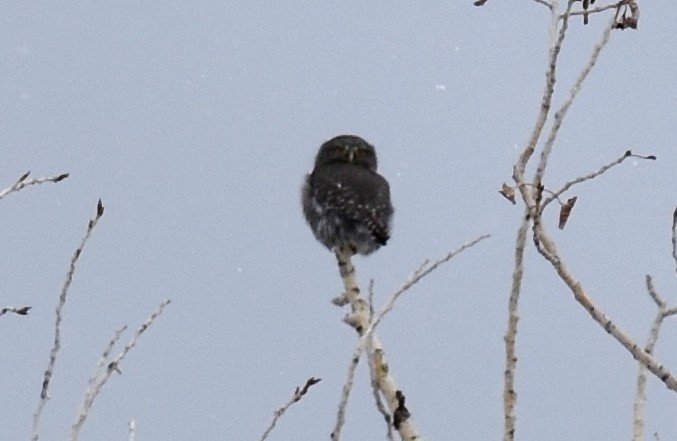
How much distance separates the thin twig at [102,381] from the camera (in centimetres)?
261

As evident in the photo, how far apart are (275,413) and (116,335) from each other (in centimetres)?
49

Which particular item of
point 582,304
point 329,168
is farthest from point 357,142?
point 582,304

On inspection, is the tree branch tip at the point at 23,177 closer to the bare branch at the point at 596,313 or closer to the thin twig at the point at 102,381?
the thin twig at the point at 102,381

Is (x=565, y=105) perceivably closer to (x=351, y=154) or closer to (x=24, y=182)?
(x=24, y=182)

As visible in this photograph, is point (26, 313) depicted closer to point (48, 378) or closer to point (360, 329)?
point (48, 378)

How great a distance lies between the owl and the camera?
892cm

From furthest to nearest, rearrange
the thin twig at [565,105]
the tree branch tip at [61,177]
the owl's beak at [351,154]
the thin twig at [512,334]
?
the owl's beak at [351,154] → the tree branch tip at [61,177] → the thin twig at [565,105] → the thin twig at [512,334]

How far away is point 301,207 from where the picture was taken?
31.5 feet

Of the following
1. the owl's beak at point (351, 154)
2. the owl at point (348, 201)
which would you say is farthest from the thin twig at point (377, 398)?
the owl's beak at point (351, 154)

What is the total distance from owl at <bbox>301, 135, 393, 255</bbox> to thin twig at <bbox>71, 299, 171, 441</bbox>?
219 inches

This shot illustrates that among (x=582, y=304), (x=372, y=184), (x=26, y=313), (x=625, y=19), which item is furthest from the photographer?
(x=372, y=184)

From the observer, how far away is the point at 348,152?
9.88 m

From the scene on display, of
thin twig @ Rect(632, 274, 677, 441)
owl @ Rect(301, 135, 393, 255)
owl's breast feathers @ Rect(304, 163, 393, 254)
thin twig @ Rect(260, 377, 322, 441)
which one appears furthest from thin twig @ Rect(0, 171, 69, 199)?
owl's breast feathers @ Rect(304, 163, 393, 254)

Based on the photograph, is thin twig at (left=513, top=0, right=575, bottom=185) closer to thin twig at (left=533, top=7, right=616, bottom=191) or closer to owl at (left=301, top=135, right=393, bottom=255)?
thin twig at (left=533, top=7, right=616, bottom=191)
